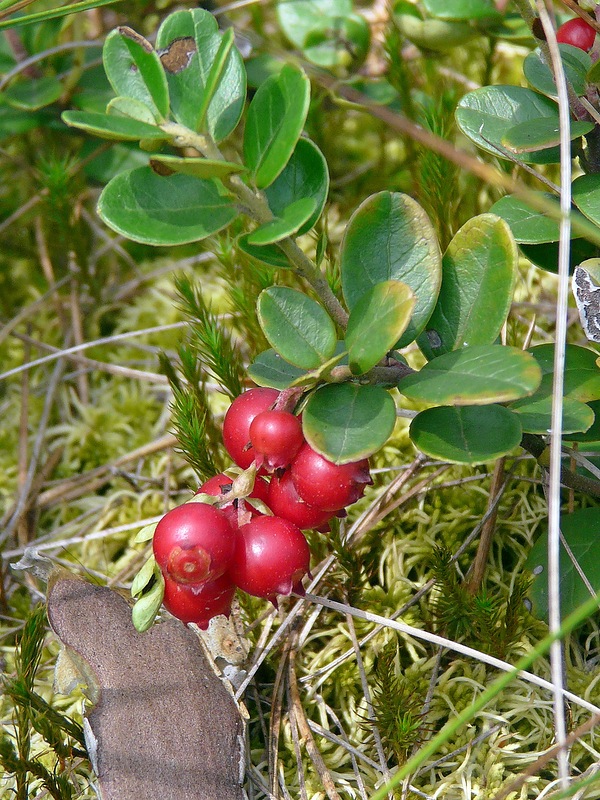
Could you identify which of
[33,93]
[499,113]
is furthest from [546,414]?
[33,93]

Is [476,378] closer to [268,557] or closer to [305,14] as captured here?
[268,557]

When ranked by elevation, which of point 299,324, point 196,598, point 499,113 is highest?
point 499,113

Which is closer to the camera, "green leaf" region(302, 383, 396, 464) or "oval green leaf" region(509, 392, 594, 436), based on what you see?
"green leaf" region(302, 383, 396, 464)

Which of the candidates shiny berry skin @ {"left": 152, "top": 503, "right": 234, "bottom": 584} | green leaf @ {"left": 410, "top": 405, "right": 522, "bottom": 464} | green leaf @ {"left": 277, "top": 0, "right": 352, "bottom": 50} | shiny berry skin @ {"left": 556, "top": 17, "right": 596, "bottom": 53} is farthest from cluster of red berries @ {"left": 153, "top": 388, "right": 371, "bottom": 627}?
green leaf @ {"left": 277, "top": 0, "right": 352, "bottom": 50}

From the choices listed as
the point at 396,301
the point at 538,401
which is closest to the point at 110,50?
the point at 396,301

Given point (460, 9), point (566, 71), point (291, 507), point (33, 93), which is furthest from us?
point (33, 93)

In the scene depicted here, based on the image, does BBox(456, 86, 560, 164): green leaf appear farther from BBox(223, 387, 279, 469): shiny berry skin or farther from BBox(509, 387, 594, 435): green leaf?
BBox(223, 387, 279, 469): shiny berry skin

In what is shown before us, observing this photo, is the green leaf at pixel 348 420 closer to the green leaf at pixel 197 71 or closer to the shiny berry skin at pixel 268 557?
the shiny berry skin at pixel 268 557
